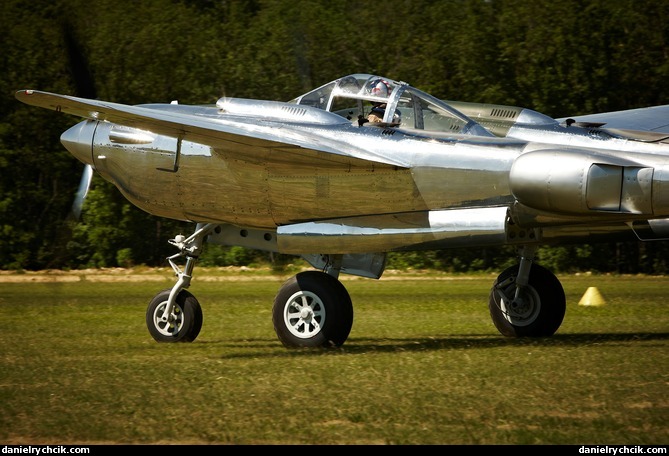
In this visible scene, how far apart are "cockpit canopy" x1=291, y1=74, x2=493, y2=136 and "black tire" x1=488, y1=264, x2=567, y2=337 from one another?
7.79 feet

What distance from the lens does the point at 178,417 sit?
8.85m

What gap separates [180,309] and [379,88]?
4245 mm

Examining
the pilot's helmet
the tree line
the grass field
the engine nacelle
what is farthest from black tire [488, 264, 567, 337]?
the tree line

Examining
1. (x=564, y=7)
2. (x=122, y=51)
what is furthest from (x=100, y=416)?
(x=564, y=7)

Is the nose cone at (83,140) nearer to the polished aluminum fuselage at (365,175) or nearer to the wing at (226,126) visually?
the polished aluminum fuselage at (365,175)

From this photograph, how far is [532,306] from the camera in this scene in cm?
1409

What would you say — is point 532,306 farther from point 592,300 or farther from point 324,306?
point 592,300

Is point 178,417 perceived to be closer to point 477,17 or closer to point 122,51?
point 122,51

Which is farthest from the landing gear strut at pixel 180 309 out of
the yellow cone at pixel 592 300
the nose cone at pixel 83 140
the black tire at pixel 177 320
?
the yellow cone at pixel 592 300

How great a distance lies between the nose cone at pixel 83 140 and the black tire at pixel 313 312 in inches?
146

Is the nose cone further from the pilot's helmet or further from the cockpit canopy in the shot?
the pilot's helmet

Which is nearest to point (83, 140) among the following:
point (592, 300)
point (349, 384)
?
point (349, 384)

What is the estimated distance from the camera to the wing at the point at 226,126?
1230 cm

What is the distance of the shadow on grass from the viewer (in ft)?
42.3
